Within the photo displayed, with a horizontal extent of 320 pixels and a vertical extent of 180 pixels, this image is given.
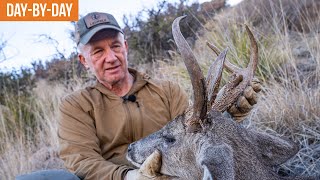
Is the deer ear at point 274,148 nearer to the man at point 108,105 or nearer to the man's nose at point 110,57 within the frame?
the man at point 108,105

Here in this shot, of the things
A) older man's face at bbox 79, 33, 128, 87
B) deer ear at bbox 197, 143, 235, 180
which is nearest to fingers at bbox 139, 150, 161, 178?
deer ear at bbox 197, 143, 235, 180

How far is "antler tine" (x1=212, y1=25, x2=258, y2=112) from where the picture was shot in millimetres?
3760

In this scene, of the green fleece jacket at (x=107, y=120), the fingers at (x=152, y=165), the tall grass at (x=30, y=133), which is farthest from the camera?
the tall grass at (x=30, y=133)

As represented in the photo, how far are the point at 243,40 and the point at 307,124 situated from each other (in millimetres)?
2594

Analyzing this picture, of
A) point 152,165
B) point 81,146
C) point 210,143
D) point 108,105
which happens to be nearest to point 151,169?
point 152,165

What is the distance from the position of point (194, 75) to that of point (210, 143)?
0.50 m

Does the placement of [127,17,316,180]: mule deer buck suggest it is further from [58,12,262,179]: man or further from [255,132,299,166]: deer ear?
[58,12,262,179]: man

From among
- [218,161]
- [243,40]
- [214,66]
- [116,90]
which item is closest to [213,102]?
[214,66]

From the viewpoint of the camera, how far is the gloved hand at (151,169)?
3422 millimetres

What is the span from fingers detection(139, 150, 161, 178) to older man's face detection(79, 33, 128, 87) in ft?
4.38

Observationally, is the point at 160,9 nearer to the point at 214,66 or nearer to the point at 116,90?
the point at 116,90

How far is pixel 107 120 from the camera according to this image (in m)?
4.43

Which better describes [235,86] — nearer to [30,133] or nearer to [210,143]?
[210,143]

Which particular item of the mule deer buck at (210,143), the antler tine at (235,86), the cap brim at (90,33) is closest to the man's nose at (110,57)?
the cap brim at (90,33)
